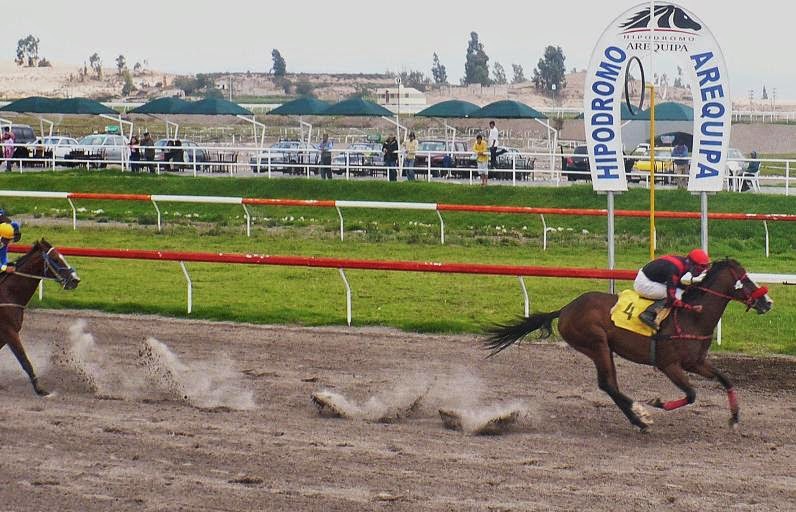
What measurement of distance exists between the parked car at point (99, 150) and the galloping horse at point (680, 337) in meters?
29.1

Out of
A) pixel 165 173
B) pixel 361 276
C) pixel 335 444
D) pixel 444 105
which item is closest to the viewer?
pixel 335 444

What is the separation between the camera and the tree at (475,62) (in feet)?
428

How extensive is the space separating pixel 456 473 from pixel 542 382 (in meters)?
3.26

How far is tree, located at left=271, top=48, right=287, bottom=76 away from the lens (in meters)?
129

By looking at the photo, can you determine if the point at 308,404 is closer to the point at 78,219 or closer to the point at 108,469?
the point at 108,469

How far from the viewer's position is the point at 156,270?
18.7 metres

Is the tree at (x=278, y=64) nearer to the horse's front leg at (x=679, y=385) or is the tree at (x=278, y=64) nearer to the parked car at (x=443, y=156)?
the parked car at (x=443, y=156)

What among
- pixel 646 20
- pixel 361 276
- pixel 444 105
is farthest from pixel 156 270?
pixel 444 105

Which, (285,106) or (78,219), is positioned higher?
(285,106)

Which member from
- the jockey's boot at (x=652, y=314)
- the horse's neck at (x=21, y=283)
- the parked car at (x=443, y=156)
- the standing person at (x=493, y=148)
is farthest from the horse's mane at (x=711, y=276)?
the standing person at (x=493, y=148)

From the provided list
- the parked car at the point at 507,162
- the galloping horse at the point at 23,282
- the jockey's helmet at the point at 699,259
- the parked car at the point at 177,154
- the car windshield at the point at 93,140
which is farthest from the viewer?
the car windshield at the point at 93,140

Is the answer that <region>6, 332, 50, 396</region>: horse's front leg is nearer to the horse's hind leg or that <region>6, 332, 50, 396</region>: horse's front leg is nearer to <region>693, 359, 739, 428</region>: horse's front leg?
the horse's hind leg

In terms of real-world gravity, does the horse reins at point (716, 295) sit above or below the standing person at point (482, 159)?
below

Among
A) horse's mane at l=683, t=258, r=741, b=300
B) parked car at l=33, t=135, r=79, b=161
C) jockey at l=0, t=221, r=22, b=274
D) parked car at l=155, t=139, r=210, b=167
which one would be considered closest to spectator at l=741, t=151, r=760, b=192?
parked car at l=155, t=139, r=210, b=167
